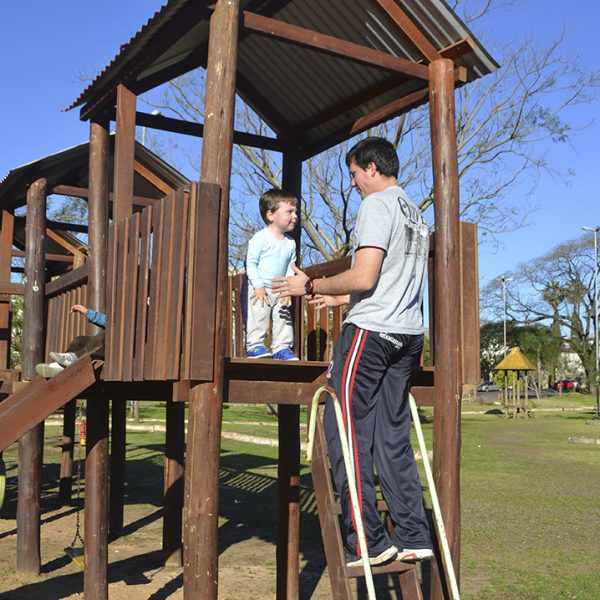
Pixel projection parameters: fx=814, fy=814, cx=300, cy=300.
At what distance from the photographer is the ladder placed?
160 inches

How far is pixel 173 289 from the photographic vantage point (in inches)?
188

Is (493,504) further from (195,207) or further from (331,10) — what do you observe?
(195,207)

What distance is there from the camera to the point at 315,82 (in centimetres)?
744

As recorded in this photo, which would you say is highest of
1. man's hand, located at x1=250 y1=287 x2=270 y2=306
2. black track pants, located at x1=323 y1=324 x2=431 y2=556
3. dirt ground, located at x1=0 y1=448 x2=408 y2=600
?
man's hand, located at x1=250 y1=287 x2=270 y2=306

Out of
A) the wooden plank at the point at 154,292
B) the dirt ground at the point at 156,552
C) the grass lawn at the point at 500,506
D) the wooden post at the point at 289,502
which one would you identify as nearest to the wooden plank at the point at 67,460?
the dirt ground at the point at 156,552

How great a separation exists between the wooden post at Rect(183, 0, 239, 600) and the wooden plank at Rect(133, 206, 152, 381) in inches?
21.3

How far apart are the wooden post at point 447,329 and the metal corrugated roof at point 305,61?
68cm

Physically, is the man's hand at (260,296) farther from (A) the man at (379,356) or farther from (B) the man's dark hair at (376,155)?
(B) the man's dark hair at (376,155)

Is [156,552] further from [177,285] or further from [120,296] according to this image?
[177,285]

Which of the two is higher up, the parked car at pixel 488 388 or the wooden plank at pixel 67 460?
the parked car at pixel 488 388

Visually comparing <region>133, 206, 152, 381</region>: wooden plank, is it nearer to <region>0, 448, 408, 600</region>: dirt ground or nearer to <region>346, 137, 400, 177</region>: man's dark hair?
<region>346, 137, 400, 177</region>: man's dark hair

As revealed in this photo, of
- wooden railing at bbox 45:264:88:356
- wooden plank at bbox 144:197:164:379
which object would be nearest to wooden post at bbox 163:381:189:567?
wooden railing at bbox 45:264:88:356

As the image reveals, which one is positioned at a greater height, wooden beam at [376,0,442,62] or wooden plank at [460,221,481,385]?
wooden beam at [376,0,442,62]

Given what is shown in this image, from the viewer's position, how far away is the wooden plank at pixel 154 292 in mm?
4930
